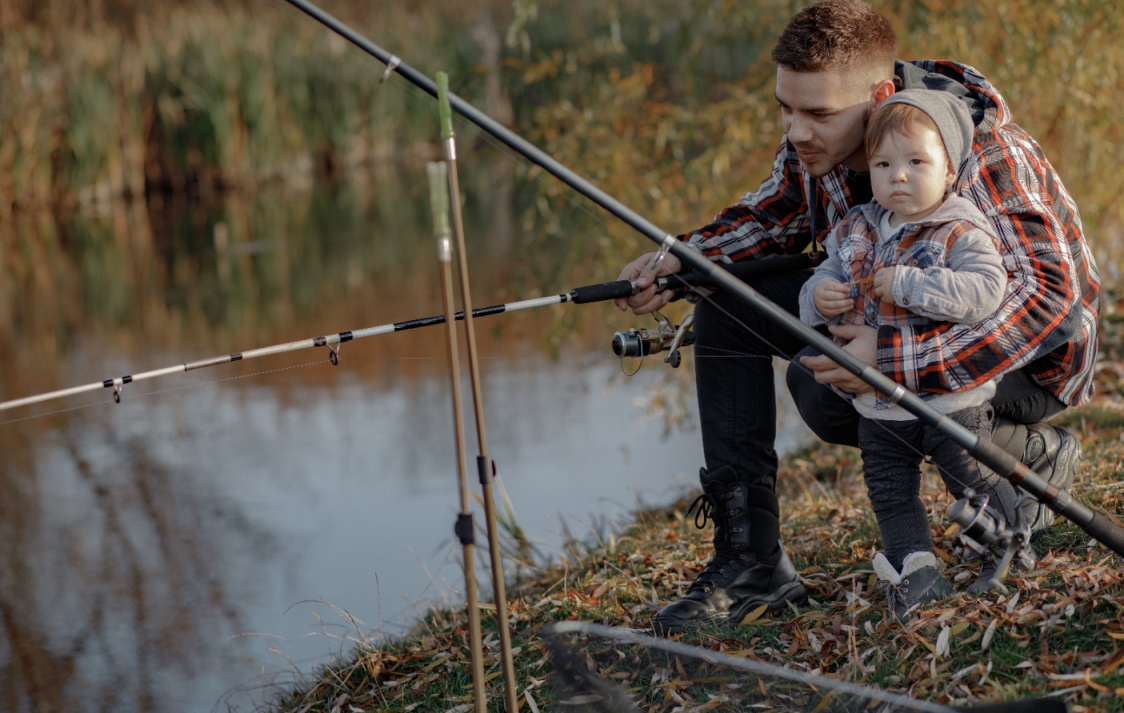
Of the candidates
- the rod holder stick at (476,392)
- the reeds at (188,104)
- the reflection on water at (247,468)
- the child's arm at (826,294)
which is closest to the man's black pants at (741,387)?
the child's arm at (826,294)

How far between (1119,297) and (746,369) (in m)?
3.01

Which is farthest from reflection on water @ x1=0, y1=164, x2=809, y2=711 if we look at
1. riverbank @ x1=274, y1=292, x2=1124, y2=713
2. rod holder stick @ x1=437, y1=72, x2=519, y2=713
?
rod holder stick @ x1=437, y1=72, x2=519, y2=713

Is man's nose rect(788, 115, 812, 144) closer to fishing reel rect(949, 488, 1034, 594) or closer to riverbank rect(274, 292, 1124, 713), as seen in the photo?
fishing reel rect(949, 488, 1034, 594)

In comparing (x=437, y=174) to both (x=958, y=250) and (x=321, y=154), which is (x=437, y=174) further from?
(x=321, y=154)

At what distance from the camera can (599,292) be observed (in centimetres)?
207

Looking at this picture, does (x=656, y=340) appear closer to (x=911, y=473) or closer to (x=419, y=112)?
(x=911, y=473)

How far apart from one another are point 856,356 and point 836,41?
0.58m

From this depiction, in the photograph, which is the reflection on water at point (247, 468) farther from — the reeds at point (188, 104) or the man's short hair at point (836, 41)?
the reeds at point (188, 104)

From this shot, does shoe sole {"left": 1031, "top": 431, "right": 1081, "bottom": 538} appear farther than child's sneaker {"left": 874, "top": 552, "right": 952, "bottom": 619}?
Yes

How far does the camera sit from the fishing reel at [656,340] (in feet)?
6.98

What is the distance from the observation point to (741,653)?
195 cm

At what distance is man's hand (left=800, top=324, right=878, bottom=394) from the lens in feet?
6.17

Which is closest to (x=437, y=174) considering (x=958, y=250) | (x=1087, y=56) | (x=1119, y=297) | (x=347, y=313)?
(x=958, y=250)

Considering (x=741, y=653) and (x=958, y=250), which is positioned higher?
(x=958, y=250)
